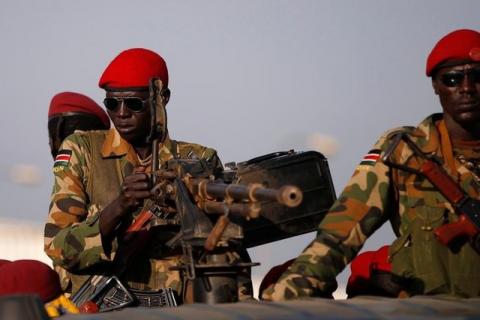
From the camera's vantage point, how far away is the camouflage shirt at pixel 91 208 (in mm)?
9539

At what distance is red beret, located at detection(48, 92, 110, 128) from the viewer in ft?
42.4

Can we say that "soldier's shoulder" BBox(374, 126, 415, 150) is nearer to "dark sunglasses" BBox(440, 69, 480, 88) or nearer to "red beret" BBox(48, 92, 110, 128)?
"dark sunglasses" BBox(440, 69, 480, 88)

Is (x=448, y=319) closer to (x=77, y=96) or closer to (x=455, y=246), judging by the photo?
(x=455, y=246)

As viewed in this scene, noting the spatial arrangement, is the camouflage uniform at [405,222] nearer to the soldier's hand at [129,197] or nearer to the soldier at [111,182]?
the soldier's hand at [129,197]

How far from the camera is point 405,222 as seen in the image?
27.2 ft

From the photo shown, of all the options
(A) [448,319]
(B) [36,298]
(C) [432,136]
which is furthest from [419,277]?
(B) [36,298]

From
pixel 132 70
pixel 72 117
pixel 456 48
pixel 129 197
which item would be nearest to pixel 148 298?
pixel 129 197

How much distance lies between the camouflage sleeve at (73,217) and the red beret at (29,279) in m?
1.12

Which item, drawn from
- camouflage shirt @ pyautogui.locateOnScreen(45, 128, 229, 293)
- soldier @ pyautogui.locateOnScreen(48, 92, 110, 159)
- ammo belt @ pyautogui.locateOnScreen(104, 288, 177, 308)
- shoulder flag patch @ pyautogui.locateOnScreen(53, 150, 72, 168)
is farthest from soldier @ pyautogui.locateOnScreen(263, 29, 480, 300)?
soldier @ pyautogui.locateOnScreen(48, 92, 110, 159)

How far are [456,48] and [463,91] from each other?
249 millimetres

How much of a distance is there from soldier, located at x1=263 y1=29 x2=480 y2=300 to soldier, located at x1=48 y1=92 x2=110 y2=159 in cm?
488

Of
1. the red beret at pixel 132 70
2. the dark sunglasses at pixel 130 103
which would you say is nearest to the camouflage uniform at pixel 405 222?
the dark sunglasses at pixel 130 103

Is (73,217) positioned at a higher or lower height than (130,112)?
lower

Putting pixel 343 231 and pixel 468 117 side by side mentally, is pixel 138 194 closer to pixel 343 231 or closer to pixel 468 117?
pixel 343 231
